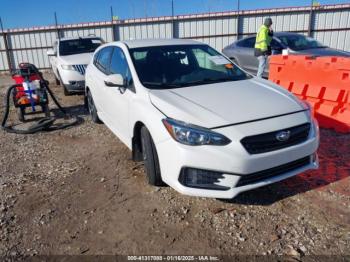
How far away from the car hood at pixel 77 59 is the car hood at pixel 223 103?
5.69 metres

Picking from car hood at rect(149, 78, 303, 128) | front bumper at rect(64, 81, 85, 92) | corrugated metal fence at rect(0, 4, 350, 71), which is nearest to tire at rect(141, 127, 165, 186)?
car hood at rect(149, 78, 303, 128)

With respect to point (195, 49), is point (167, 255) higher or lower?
lower

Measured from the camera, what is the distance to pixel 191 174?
2955 mm

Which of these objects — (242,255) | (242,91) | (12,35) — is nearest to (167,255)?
(242,255)

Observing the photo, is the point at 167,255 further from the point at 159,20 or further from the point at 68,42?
the point at 159,20

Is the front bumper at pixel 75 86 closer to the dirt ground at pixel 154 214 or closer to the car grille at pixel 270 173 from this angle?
the dirt ground at pixel 154 214

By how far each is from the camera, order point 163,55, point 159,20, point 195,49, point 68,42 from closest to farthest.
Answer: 1. point 163,55
2. point 195,49
3. point 68,42
4. point 159,20

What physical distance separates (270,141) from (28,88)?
5336mm

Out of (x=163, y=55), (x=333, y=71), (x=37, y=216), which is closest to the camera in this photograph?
(x=37, y=216)

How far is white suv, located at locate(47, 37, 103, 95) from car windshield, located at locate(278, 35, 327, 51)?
5.71m

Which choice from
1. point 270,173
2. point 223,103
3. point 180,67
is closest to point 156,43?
point 180,67

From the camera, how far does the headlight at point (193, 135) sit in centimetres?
284

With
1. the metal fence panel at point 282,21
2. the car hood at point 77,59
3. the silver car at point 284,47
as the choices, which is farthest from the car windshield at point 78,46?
the metal fence panel at point 282,21

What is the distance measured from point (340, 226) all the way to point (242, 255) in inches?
40.1
